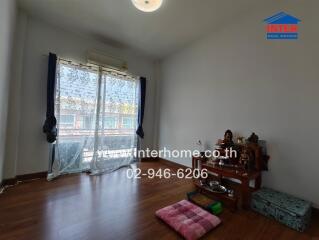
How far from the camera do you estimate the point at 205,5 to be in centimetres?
216

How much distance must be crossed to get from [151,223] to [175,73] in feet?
9.53

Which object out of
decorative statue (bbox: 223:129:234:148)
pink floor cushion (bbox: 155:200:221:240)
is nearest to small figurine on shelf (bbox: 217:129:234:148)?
decorative statue (bbox: 223:129:234:148)

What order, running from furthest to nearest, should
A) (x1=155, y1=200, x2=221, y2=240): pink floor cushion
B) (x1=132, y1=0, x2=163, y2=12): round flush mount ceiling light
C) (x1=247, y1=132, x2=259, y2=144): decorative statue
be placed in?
(x1=247, y1=132, x2=259, y2=144): decorative statue
(x1=132, y1=0, x2=163, y2=12): round flush mount ceiling light
(x1=155, y1=200, x2=221, y2=240): pink floor cushion

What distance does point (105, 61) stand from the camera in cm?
308

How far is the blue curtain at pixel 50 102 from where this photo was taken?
249 cm

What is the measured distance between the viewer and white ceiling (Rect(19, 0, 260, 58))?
217 cm

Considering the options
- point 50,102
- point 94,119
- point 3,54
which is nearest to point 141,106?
point 94,119

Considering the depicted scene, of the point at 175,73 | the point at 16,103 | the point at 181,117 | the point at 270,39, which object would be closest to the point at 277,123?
the point at 270,39

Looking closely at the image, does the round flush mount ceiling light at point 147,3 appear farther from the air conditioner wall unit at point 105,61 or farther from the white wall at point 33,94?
the white wall at point 33,94

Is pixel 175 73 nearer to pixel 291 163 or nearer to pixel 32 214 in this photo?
pixel 291 163

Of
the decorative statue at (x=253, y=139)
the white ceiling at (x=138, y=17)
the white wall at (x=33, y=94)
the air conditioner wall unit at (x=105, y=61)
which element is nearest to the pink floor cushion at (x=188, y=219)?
the decorative statue at (x=253, y=139)

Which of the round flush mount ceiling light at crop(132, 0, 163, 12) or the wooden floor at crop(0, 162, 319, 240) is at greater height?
the round flush mount ceiling light at crop(132, 0, 163, 12)

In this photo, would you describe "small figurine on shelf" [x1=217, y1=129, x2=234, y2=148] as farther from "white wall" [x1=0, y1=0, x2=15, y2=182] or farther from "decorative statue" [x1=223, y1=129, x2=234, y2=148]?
"white wall" [x1=0, y1=0, x2=15, y2=182]

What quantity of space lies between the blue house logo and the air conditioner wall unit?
2.50 meters
